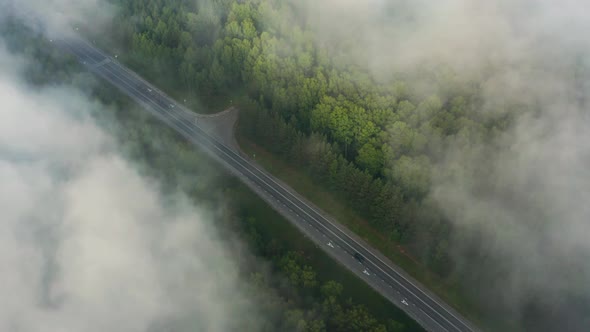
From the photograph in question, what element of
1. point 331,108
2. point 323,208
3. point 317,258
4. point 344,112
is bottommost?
point 317,258

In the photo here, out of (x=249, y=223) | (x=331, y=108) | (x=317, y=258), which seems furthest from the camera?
(x=331, y=108)

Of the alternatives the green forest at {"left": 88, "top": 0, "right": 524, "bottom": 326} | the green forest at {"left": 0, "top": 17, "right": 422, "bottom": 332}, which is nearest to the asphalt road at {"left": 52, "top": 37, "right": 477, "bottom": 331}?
the green forest at {"left": 0, "top": 17, "right": 422, "bottom": 332}

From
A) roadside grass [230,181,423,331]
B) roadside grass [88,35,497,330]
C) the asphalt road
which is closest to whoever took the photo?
roadside grass [230,181,423,331]

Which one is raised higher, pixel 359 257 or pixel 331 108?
pixel 331 108

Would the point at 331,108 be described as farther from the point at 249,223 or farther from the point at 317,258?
the point at 317,258

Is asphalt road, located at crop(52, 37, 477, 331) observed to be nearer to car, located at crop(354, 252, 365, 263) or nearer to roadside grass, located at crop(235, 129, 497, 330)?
car, located at crop(354, 252, 365, 263)

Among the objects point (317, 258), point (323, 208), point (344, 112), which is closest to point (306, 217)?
point (323, 208)
